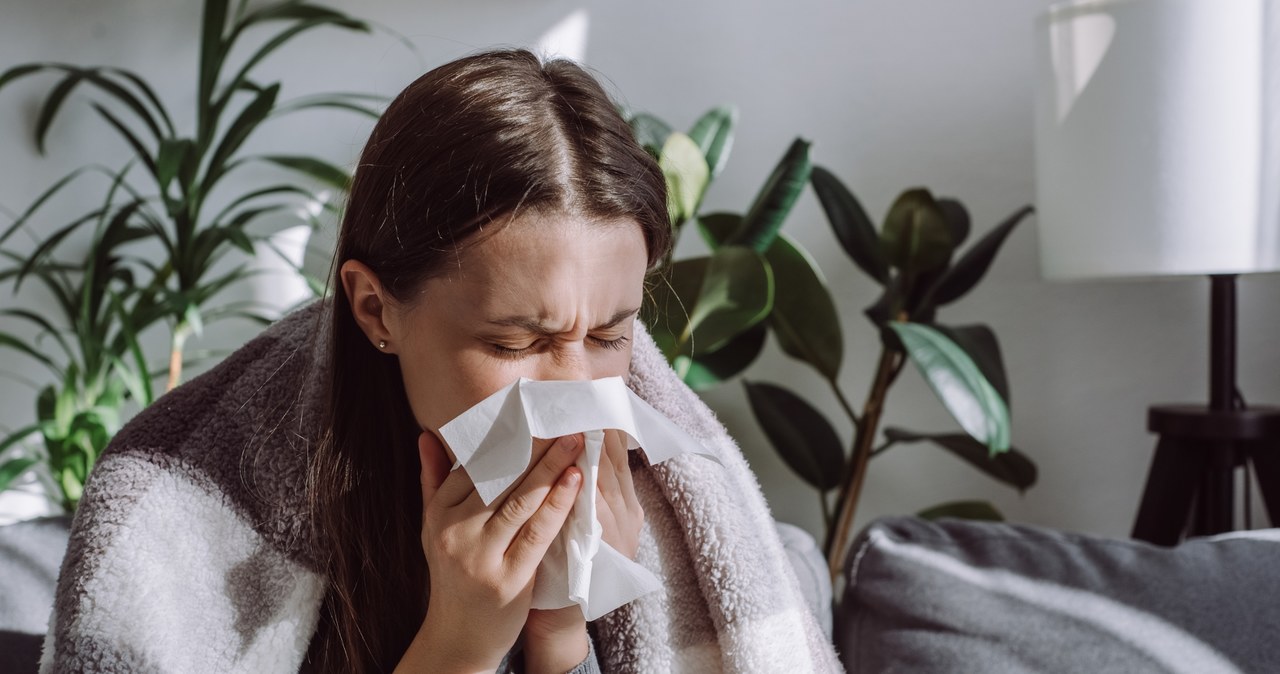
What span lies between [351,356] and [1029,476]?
107cm

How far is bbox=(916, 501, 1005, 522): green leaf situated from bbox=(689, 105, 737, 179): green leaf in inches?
24.1

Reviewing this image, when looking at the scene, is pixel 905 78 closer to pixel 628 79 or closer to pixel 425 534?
pixel 628 79

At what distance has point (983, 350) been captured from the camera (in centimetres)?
135

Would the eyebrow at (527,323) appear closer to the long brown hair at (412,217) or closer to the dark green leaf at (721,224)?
the long brown hair at (412,217)

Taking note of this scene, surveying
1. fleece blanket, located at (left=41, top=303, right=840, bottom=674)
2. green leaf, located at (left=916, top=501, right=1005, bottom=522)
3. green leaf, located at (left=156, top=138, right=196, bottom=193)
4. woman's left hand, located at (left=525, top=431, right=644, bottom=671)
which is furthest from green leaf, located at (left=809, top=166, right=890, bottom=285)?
green leaf, located at (left=156, top=138, right=196, bottom=193)

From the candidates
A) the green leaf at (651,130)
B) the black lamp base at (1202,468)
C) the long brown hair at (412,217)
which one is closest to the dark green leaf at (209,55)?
the green leaf at (651,130)

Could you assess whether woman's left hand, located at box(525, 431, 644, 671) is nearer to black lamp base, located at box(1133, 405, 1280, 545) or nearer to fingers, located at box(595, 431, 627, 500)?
fingers, located at box(595, 431, 627, 500)

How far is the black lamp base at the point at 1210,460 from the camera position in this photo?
4.34 ft

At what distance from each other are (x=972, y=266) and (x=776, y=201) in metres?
0.32

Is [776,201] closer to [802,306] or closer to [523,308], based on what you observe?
[802,306]

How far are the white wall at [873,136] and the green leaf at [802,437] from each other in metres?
0.15

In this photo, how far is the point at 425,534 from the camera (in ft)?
2.48

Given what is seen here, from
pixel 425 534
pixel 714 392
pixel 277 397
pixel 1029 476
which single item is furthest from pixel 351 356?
pixel 1029 476

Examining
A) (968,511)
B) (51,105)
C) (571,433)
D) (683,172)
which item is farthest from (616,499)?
(51,105)
